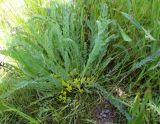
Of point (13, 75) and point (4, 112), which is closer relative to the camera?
point (4, 112)

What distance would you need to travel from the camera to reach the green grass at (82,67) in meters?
1.58

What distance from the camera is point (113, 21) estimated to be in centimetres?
173

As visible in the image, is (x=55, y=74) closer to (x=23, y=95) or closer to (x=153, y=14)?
(x=23, y=95)

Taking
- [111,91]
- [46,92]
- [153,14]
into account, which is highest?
[153,14]

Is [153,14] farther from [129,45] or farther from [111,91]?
[111,91]

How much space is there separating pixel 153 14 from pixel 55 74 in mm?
603

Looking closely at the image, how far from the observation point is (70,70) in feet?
5.60

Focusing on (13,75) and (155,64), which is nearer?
(155,64)

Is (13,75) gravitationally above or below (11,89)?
above

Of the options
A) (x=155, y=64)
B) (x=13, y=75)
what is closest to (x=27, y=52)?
(x=13, y=75)

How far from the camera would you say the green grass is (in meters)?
1.58

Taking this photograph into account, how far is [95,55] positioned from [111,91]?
0.20 metres

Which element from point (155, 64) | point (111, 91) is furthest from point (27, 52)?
point (155, 64)

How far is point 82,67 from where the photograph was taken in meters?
1.72
